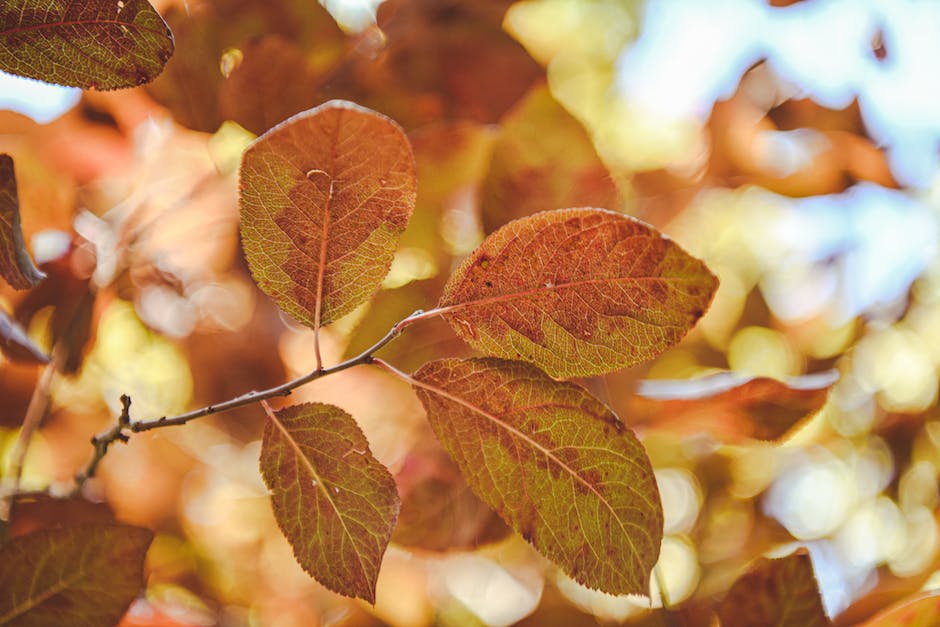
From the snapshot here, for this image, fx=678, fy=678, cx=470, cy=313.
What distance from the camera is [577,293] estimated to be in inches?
12.9

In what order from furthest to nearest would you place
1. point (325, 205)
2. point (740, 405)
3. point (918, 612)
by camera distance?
point (740, 405) < point (918, 612) < point (325, 205)

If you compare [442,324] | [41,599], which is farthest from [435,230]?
[41,599]

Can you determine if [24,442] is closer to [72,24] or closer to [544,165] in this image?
[72,24]

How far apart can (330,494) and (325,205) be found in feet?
0.51

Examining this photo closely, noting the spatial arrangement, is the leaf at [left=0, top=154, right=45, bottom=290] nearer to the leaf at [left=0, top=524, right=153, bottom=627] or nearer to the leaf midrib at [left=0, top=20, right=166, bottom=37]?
the leaf midrib at [left=0, top=20, right=166, bottom=37]

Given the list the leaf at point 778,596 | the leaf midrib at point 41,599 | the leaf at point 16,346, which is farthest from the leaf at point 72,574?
the leaf at point 778,596

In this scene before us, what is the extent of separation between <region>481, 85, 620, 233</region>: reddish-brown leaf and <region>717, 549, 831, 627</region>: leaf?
325 millimetres

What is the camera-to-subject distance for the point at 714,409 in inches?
22.1

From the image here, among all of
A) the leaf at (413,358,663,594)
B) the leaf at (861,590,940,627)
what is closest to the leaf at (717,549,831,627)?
the leaf at (861,590,940,627)

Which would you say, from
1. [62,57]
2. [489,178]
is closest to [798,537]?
[489,178]

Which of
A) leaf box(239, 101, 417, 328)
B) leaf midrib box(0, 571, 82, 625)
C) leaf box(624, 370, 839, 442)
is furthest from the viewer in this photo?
leaf box(624, 370, 839, 442)

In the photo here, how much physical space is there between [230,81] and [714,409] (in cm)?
50

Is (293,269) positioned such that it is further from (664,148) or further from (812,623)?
(664,148)

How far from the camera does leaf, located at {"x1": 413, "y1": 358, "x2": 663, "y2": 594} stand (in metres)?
0.35
